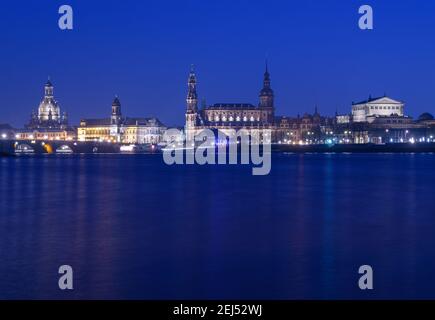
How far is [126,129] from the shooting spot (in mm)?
157250

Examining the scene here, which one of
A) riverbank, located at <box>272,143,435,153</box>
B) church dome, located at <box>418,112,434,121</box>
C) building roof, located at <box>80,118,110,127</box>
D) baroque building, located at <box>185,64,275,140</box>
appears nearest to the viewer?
riverbank, located at <box>272,143,435,153</box>

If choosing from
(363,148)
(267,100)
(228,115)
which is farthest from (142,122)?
(363,148)

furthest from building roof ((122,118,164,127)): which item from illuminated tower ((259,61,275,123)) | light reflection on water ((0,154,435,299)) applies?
light reflection on water ((0,154,435,299))

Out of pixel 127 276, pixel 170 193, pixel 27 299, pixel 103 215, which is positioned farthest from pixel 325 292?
pixel 170 193

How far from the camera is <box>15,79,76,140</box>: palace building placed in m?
172

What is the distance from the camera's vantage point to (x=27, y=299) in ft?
40.6

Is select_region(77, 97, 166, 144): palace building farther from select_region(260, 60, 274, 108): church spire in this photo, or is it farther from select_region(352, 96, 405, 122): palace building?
select_region(352, 96, 405, 122): palace building

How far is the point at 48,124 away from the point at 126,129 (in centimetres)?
3538

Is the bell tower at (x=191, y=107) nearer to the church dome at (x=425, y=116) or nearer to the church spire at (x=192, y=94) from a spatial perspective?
the church spire at (x=192, y=94)

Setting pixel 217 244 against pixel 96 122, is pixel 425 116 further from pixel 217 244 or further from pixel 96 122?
pixel 217 244

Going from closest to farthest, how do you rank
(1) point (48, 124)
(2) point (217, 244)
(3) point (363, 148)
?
1. (2) point (217, 244)
2. (3) point (363, 148)
3. (1) point (48, 124)

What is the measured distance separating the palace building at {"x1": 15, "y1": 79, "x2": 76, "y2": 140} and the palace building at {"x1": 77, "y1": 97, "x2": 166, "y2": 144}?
9697 millimetres

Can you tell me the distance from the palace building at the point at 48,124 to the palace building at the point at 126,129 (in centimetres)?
970

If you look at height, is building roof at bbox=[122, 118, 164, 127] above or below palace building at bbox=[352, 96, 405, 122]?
below
